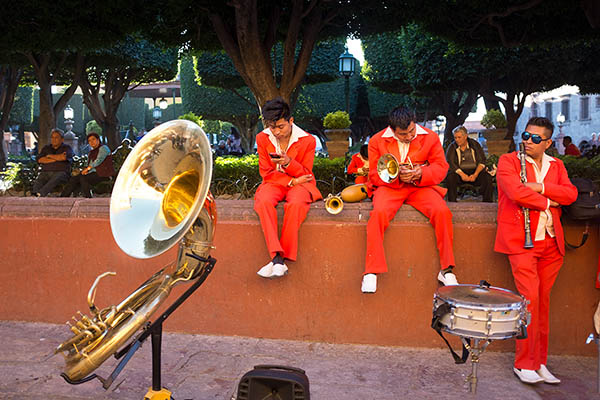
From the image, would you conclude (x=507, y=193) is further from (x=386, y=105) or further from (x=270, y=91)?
(x=386, y=105)

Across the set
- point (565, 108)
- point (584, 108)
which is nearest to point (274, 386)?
point (584, 108)

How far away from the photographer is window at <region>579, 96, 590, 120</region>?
154 feet

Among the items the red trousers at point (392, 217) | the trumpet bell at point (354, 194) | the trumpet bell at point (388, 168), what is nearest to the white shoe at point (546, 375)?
the red trousers at point (392, 217)

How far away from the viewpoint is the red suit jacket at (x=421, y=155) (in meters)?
4.72

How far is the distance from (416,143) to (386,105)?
37.9m

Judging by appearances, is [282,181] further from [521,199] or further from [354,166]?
[354,166]

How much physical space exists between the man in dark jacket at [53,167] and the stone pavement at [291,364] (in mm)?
3984

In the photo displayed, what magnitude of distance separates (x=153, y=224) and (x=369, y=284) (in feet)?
7.47

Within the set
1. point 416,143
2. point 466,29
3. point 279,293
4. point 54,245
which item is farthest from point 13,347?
point 466,29

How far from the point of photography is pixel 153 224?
2867 mm

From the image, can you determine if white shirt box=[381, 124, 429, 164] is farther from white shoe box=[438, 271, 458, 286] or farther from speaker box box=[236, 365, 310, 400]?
speaker box box=[236, 365, 310, 400]

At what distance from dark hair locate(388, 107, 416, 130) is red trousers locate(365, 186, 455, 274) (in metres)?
0.57

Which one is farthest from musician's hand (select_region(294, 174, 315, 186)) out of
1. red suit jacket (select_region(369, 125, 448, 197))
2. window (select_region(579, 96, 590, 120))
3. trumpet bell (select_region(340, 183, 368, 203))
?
window (select_region(579, 96, 590, 120))

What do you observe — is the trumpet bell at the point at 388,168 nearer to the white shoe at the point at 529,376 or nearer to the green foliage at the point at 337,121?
the white shoe at the point at 529,376
